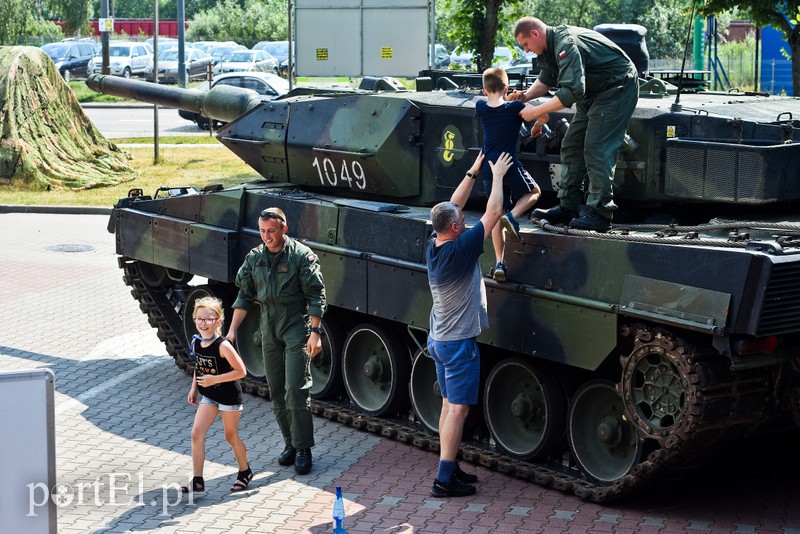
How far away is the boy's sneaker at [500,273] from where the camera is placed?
934cm

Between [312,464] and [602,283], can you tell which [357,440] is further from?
[602,283]

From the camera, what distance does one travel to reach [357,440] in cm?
1048

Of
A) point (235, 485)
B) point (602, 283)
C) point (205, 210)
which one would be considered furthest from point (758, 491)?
point (205, 210)

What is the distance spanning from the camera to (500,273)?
9344mm

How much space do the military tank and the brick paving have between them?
10.9 inches

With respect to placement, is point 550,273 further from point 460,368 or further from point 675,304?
point 675,304

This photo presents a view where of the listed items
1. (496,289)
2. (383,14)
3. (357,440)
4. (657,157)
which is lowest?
(357,440)

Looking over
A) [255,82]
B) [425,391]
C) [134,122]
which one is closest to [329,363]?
[425,391]

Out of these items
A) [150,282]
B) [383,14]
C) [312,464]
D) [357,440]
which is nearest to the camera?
[312,464]

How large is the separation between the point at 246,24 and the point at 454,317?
188 ft

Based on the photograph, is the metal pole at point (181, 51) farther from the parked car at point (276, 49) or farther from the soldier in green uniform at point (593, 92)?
the soldier in green uniform at point (593, 92)

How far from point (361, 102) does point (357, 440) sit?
296 centimetres

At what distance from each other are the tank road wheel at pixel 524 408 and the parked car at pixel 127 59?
37314 millimetres

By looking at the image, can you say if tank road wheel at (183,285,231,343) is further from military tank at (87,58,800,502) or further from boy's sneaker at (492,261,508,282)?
boy's sneaker at (492,261,508,282)
